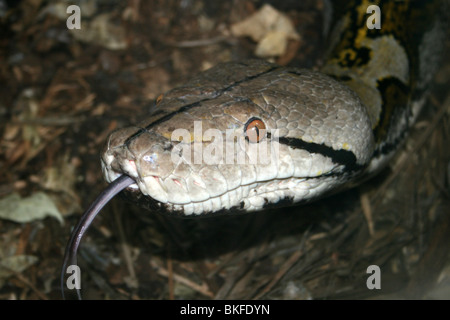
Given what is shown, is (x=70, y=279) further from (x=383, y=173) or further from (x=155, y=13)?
(x=155, y=13)

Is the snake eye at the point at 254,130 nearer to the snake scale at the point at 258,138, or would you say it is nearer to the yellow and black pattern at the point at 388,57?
the snake scale at the point at 258,138

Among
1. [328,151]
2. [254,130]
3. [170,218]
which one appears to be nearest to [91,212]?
[254,130]

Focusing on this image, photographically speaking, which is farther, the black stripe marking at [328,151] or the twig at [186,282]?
the twig at [186,282]

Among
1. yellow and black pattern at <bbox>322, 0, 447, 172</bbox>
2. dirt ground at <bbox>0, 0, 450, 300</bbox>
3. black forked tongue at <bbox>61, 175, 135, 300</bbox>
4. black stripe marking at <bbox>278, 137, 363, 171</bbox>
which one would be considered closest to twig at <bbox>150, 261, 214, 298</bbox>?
dirt ground at <bbox>0, 0, 450, 300</bbox>

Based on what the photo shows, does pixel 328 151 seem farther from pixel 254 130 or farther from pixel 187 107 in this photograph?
pixel 187 107

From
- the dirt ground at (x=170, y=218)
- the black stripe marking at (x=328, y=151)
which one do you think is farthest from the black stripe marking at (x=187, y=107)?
the dirt ground at (x=170, y=218)

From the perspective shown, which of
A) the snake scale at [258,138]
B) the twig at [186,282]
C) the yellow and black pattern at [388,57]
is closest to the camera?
the snake scale at [258,138]
